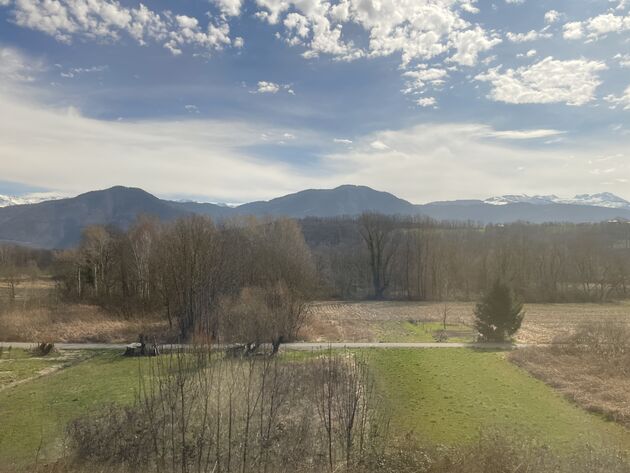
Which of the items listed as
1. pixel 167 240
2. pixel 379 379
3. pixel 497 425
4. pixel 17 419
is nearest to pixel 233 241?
Answer: pixel 167 240

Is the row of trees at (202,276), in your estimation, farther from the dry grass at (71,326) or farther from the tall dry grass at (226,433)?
the tall dry grass at (226,433)

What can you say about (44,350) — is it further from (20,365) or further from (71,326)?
(71,326)

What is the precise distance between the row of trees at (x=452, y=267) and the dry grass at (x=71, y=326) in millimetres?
32163

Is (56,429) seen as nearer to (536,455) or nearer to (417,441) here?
(417,441)

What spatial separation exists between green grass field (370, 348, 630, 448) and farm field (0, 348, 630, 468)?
3 centimetres

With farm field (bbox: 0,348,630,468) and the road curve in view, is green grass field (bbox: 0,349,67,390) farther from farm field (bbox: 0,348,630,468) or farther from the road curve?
the road curve

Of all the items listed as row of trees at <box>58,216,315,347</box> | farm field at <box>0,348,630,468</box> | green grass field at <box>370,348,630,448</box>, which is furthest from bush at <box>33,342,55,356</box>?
green grass field at <box>370,348,630,448</box>

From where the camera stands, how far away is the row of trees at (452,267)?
2660 inches

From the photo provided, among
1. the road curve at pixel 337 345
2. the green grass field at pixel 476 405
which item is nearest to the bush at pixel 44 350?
the road curve at pixel 337 345

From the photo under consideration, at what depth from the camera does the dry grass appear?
31.3 m

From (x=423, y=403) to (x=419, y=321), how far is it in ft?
82.7

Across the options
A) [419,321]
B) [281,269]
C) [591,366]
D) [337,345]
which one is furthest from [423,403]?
[419,321]

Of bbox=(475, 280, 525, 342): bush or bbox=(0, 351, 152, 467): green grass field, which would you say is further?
bbox=(475, 280, 525, 342): bush

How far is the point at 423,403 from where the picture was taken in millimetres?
17000
